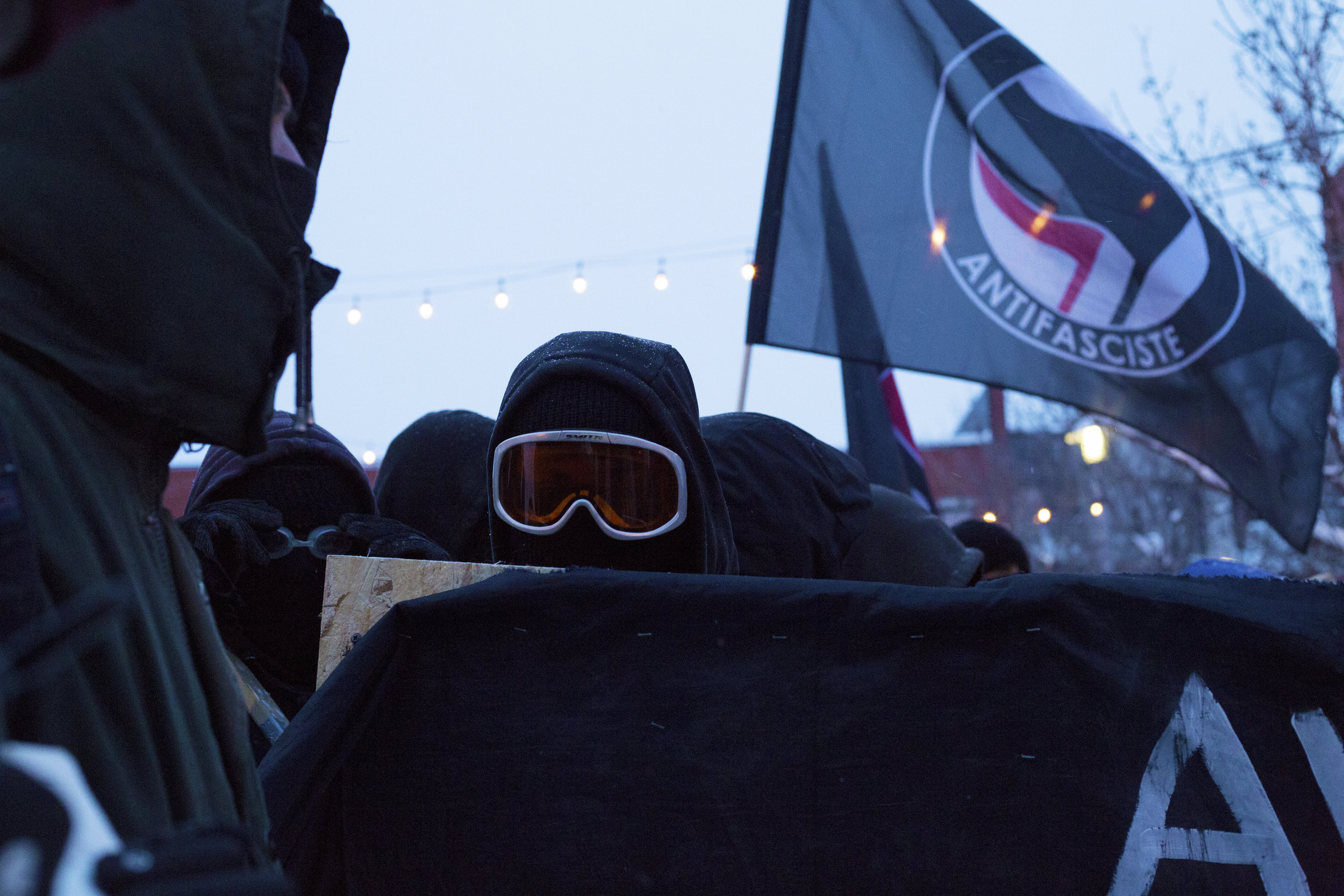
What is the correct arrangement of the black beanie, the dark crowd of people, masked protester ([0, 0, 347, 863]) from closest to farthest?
the dark crowd of people → masked protester ([0, 0, 347, 863]) → the black beanie

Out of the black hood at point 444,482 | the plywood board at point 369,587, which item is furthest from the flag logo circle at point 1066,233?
the plywood board at point 369,587

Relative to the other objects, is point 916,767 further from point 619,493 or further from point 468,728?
point 619,493

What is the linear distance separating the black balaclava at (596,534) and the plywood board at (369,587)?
2.05 feet

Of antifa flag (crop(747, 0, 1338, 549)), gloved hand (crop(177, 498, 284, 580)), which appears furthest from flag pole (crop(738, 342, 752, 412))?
gloved hand (crop(177, 498, 284, 580))

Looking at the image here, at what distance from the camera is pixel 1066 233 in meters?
6.00

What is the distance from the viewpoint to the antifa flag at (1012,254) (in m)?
5.81

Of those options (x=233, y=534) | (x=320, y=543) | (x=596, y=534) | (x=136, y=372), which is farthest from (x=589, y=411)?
(x=136, y=372)

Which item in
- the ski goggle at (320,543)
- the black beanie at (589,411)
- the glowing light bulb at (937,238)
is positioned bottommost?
the ski goggle at (320,543)

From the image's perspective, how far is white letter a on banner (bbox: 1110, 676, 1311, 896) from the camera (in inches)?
80.2

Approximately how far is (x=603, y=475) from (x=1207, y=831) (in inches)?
59.7

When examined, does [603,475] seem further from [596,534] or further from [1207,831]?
[1207,831]

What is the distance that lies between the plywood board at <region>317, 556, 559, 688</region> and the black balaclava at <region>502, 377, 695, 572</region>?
63cm

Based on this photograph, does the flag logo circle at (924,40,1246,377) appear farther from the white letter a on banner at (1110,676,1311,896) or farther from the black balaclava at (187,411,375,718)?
the white letter a on banner at (1110,676,1311,896)

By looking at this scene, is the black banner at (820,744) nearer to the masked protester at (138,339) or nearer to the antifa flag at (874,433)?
the masked protester at (138,339)
